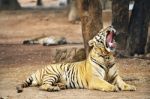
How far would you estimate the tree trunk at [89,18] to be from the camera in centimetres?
1133

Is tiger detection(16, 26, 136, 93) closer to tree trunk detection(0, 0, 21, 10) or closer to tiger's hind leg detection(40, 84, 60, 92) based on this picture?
tiger's hind leg detection(40, 84, 60, 92)

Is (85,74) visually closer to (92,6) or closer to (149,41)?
(92,6)

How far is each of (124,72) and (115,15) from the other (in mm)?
2535

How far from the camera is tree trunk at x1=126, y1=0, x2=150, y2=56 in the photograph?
13.4 m

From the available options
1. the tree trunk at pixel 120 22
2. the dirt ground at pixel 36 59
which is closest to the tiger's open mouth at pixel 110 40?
the dirt ground at pixel 36 59

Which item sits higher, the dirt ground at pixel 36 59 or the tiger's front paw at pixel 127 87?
the tiger's front paw at pixel 127 87

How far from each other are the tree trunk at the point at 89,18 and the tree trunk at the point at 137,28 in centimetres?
220

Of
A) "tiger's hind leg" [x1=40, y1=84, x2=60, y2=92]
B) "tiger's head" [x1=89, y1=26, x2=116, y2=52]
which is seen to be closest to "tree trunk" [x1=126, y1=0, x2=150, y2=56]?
"tiger's head" [x1=89, y1=26, x2=116, y2=52]

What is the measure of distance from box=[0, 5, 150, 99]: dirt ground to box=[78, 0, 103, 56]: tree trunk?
1018 mm

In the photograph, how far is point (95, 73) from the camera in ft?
29.9

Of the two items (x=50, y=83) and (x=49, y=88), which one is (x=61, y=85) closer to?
(x=50, y=83)

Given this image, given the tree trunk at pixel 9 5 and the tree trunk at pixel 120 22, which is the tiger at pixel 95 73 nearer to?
the tree trunk at pixel 120 22

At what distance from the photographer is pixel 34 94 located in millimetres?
8812

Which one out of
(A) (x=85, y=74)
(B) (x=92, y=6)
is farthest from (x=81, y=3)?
(A) (x=85, y=74)
